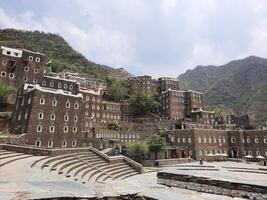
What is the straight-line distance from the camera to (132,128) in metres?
74.6

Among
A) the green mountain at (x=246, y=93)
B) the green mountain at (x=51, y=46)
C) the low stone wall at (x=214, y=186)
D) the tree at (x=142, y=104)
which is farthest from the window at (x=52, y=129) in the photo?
the green mountain at (x=246, y=93)

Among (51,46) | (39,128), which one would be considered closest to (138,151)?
(39,128)

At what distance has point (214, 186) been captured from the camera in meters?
14.2

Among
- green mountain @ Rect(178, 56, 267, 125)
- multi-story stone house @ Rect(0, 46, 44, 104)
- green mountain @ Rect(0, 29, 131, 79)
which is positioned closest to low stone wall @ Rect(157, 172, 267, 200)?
multi-story stone house @ Rect(0, 46, 44, 104)

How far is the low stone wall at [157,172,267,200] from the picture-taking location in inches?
489

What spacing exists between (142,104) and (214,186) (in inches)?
2868

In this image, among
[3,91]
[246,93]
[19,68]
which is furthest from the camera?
[246,93]

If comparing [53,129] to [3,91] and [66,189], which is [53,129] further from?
[66,189]

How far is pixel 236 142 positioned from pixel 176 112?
29.2 m

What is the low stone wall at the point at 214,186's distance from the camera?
1242cm

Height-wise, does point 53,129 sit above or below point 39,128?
above

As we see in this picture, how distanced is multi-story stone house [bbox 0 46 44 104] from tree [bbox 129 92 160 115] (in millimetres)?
35557

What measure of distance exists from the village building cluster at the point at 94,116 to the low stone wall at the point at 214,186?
2834cm

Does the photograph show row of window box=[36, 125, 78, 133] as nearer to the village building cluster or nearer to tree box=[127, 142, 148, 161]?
the village building cluster
